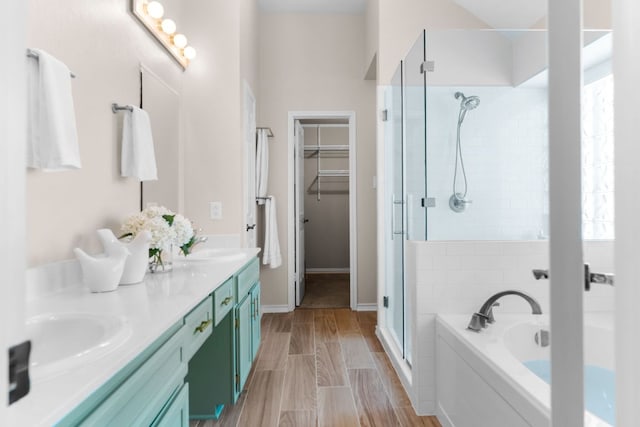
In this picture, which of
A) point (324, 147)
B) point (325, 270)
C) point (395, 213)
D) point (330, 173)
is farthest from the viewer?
point (325, 270)

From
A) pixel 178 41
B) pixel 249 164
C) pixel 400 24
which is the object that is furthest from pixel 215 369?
pixel 400 24

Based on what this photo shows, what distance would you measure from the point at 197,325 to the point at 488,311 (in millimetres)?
1369

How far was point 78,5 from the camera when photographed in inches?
56.4

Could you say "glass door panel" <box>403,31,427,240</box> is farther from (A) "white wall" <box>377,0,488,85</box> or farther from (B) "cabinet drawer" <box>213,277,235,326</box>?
(B) "cabinet drawer" <box>213,277,235,326</box>

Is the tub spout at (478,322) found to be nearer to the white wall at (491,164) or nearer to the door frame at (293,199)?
the white wall at (491,164)

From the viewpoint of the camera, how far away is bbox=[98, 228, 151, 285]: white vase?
1.41 metres

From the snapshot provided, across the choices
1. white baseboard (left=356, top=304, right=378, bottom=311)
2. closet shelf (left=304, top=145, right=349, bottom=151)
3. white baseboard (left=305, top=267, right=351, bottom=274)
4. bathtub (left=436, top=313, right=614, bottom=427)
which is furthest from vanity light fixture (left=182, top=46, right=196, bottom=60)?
white baseboard (left=305, top=267, right=351, bottom=274)

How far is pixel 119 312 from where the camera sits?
3.40 ft

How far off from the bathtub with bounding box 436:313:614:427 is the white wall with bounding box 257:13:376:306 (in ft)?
6.54

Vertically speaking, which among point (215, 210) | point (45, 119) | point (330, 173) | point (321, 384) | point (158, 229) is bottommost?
point (321, 384)

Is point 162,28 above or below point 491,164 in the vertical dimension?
above

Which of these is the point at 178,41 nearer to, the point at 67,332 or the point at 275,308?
the point at 67,332

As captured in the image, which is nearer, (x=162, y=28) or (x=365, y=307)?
(x=162, y=28)

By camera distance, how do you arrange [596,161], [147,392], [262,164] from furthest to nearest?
[262,164] < [147,392] < [596,161]
